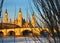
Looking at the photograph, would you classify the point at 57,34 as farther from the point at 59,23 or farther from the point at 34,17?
the point at 34,17

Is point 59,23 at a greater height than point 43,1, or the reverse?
point 43,1

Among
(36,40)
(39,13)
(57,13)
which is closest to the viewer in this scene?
(57,13)

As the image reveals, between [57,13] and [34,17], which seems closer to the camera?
[57,13]

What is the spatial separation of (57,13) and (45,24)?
0.22 meters

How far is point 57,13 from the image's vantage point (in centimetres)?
246

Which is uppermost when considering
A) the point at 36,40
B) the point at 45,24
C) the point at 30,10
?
the point at 30,10

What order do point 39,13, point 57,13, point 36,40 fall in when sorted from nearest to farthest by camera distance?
point 57,13 < point 39,13 < point 36,40

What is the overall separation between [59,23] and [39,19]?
0.33 meters

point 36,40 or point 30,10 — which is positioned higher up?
point 30,10

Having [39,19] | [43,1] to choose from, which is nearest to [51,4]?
[43,1]

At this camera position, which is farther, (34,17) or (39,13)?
(34,17)

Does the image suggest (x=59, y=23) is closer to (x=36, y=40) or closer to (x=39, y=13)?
(x=39, y=13)

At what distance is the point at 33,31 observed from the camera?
2945mm

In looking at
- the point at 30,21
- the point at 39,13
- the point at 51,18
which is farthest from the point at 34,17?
the point at 51,18
